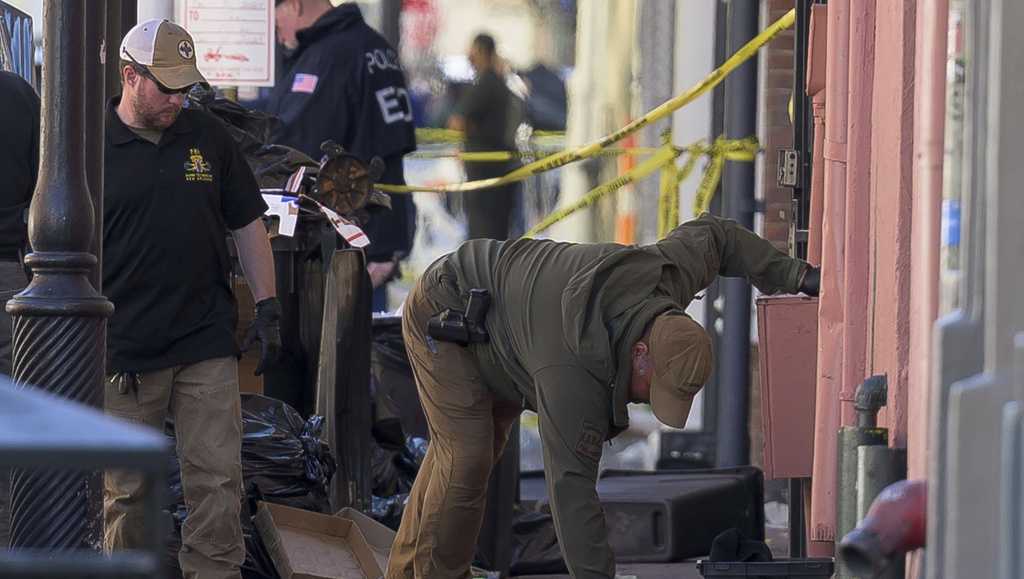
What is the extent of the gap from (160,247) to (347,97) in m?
4.07

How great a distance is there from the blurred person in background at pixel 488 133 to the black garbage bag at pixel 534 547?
274 inches

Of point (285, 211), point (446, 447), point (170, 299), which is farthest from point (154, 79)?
point (446, 447)

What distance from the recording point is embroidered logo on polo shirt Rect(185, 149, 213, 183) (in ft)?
22.0

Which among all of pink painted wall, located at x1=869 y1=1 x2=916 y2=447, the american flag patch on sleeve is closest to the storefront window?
pink painted wall, located at x1=869 y1=1 x2=916 y2=447

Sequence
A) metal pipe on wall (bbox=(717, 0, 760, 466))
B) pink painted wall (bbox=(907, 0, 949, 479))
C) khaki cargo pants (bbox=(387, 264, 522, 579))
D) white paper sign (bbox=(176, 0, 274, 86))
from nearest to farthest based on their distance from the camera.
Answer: pink painted wall (bbox=(907, 0, 949, 479)) → khaki cargo pants (bbox=(387, 264, 522, 579)) → white paper sign (bbox=(176, 0, 274, 86)) → metal pipe on wall (bbox=(717, 0, 760, 466))

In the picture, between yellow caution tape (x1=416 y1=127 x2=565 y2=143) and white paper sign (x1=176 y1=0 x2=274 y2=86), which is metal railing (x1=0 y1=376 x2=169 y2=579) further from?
yellow caution tape (x1=416 y1=127 x2=565 y2=143)

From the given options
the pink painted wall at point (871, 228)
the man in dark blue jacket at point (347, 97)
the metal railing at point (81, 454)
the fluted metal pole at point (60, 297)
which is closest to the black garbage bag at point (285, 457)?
the fluted metal pole at point (60, 297)

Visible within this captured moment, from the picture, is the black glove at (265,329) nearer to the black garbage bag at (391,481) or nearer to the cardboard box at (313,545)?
the cardboard box at (313,545)

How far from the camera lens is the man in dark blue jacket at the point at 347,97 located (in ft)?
34.8

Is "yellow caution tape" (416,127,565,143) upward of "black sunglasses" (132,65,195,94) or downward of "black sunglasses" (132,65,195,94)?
upward

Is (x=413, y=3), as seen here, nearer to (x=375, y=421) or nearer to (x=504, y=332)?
(x=375, y=421)

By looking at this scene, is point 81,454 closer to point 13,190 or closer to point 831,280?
point 831,280

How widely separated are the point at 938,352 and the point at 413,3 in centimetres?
1752

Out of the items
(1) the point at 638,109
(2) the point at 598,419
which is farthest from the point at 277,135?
(1) the point at 638,109
